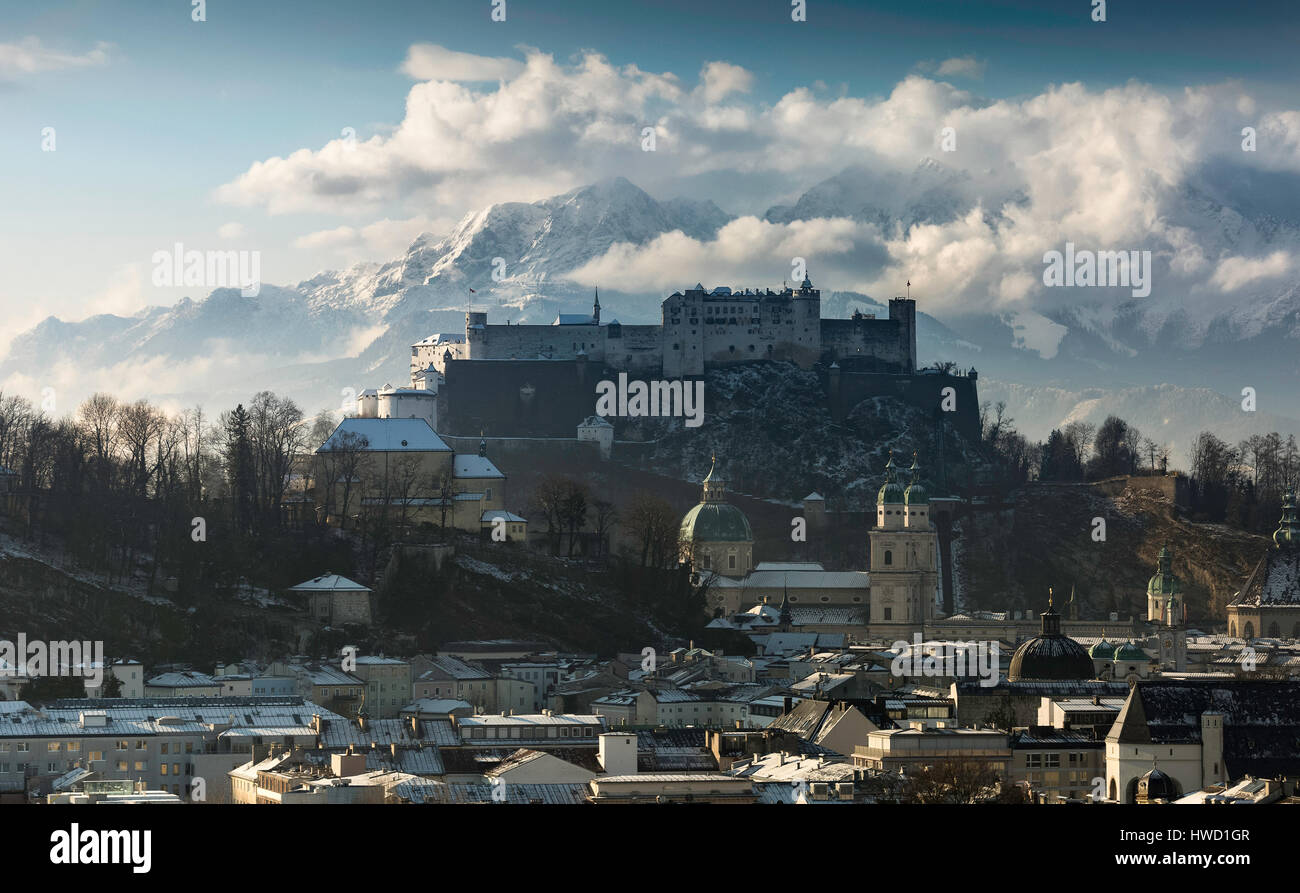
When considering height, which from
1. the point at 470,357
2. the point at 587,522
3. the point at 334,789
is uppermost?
the point at 470,357

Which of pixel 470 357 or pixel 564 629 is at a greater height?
pixel 470 357

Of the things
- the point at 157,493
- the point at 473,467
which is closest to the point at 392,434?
the point at 473,467

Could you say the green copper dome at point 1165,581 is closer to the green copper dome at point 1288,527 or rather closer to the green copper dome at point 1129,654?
the green copper dome at point 1288,527

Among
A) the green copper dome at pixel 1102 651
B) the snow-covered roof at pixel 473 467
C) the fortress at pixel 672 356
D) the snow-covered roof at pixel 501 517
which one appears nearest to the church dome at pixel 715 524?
the fortress at pixel 672 356

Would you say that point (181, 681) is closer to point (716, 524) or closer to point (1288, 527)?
point (716, 524)

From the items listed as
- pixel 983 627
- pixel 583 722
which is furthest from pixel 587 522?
pixel 583 722

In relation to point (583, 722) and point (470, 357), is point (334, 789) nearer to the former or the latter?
point (583, 722)

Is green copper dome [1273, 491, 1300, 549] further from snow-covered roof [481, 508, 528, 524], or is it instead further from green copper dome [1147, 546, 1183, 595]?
snow-covered roof [481, 508, 528, 524]
